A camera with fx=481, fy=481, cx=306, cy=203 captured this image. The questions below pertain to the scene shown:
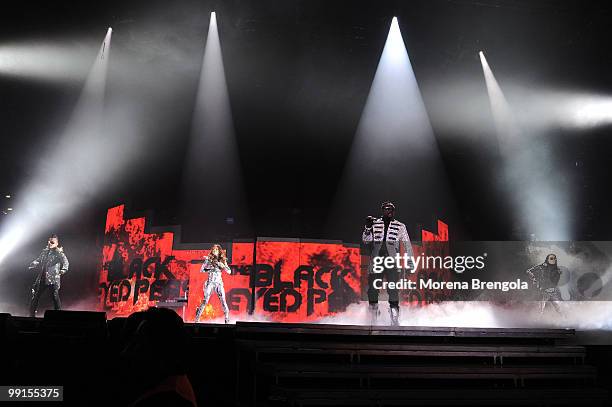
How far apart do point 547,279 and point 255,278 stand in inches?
243

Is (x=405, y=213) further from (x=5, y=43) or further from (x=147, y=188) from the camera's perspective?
(x=5, y=43)

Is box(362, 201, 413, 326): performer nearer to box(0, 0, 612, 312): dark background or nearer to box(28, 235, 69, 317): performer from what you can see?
box(0, 0, 612, 312): dark background

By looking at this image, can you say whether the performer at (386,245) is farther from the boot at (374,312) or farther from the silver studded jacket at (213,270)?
the silver studded jacket at (213,270)

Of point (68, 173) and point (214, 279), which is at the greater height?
point (68, 173)

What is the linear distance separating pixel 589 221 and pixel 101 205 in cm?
1084

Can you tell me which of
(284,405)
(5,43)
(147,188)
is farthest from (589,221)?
(5,43)

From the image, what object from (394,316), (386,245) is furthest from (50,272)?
(394,316)

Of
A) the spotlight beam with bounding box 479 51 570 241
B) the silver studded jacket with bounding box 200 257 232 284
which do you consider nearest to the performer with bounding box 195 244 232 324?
the silver studded jacket with bounding box 200 257 232 284

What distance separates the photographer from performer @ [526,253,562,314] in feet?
32.5

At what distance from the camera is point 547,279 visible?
33.1 feet

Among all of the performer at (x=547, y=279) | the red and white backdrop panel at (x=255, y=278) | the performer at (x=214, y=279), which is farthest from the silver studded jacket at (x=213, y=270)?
the performer at (x=547, y=279)

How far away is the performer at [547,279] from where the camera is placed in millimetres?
9898

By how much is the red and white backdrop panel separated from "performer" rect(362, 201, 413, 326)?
1.88 metres

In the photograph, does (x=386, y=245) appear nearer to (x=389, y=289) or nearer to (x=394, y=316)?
(x=389, y=289)
